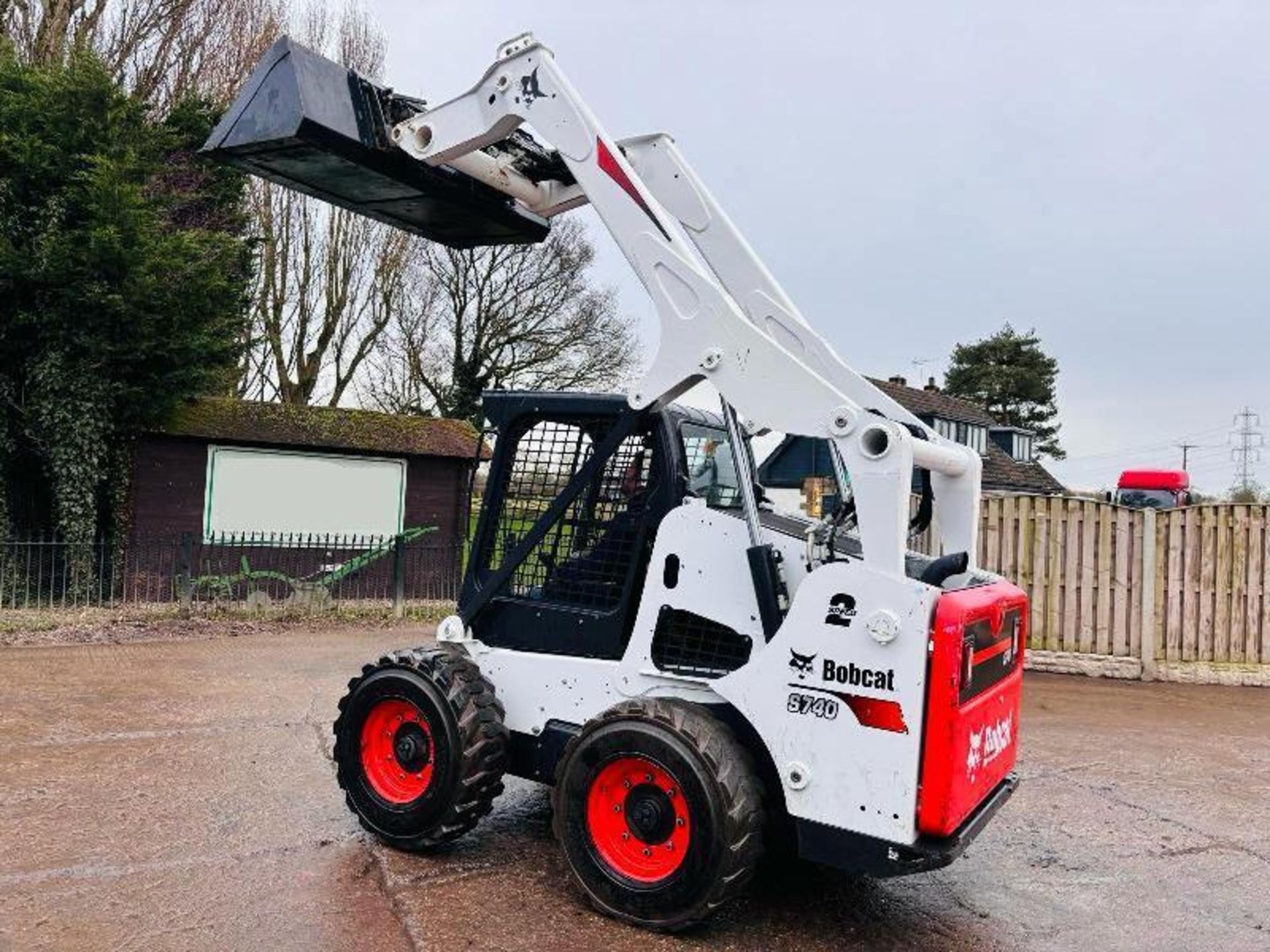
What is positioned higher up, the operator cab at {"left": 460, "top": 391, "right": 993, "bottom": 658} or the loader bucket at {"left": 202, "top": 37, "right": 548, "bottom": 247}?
the loader bucket at {"left": 202, "top": 37, "right": 548, "bottom": 247}

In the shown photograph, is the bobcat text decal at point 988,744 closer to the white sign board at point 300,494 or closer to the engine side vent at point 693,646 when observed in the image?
the engine side vent at point 693,646

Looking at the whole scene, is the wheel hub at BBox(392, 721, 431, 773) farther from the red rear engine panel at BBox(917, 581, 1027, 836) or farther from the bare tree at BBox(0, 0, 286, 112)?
the bare tree at BBox(0, 0, 286, 112)

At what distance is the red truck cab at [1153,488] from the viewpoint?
1698 cm

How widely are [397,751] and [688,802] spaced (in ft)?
4.92

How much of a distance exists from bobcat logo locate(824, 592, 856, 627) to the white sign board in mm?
11929

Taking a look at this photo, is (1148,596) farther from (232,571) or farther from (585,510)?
(232,571)

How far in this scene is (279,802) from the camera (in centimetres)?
495

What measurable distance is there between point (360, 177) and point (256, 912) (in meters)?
3.21

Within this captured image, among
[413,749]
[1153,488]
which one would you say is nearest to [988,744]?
[413,749]

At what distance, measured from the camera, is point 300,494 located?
14.0m

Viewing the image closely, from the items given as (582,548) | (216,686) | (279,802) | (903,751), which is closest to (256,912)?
(279,802)

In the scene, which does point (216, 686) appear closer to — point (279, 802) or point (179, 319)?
point (279, 802)

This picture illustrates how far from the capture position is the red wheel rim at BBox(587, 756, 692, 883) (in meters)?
3.61

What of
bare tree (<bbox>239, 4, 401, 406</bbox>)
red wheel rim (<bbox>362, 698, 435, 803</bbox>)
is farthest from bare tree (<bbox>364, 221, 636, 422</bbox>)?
red wheel rim (<bbox>362, 698, 435, 803</bbox>)
